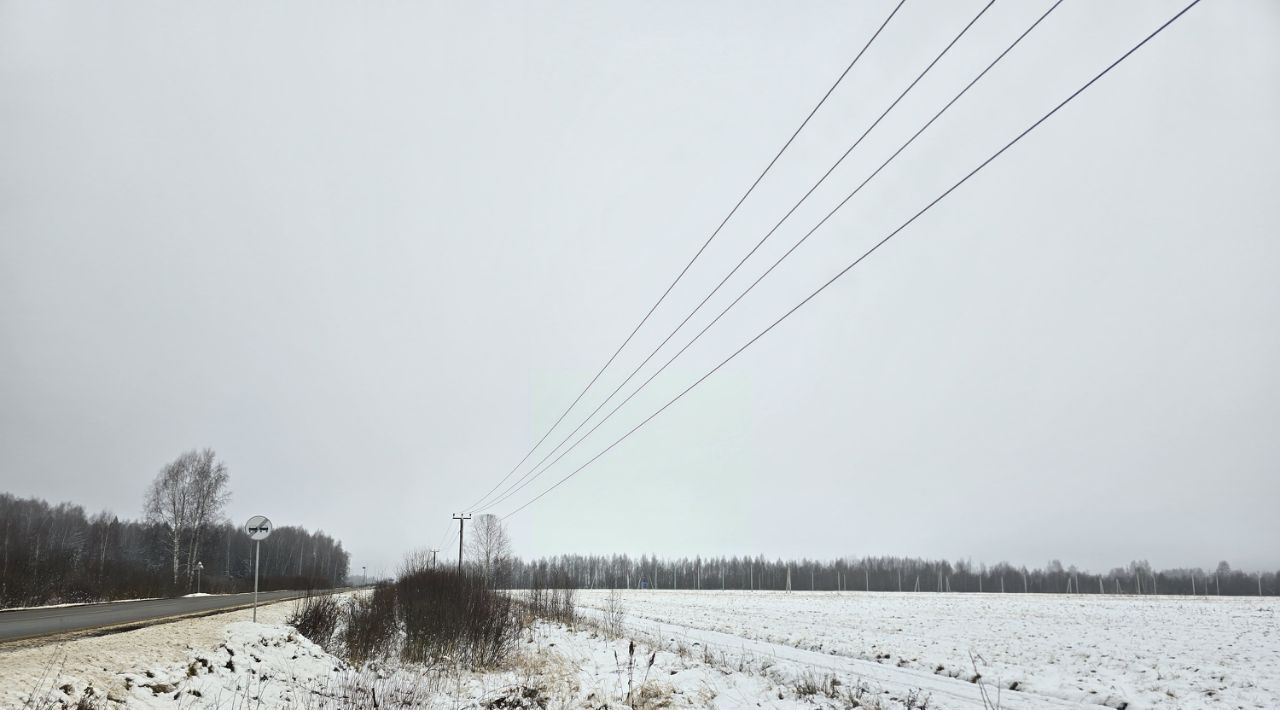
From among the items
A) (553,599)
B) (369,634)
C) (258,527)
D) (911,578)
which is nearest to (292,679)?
(369,634)

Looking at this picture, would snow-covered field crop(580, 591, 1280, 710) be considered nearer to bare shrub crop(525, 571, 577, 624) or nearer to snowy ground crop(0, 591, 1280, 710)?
snowy ground crop(0, 591, 1280, 710)

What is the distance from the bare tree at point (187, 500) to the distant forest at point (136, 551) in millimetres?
69

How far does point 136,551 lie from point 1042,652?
123632 millimetres

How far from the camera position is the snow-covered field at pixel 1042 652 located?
14.9 metres

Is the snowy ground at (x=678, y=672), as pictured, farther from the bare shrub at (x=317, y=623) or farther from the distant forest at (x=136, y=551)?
the distant forest at (x=136, y=551)

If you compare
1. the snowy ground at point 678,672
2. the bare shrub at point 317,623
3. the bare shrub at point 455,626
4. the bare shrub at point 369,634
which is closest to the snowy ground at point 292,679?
the snowy ground at point 678,672

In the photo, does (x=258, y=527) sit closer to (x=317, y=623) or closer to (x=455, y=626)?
(x=317, y=623)

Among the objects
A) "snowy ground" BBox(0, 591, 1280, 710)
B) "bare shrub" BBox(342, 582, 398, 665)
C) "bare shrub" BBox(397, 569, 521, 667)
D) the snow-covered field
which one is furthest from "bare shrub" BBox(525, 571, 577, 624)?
"bare shrub" BBox(342, 582, 398, 665)

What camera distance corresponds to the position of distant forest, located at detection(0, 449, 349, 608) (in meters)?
31.9

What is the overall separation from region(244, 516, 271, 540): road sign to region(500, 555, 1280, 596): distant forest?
75.2 m

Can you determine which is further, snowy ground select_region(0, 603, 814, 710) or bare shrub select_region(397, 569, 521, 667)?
bare shrub select_region(397, 569, 521, 667)

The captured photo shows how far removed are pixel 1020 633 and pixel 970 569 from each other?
141016 millimetres

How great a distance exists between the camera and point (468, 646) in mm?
17719

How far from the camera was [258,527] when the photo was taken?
21297mm
